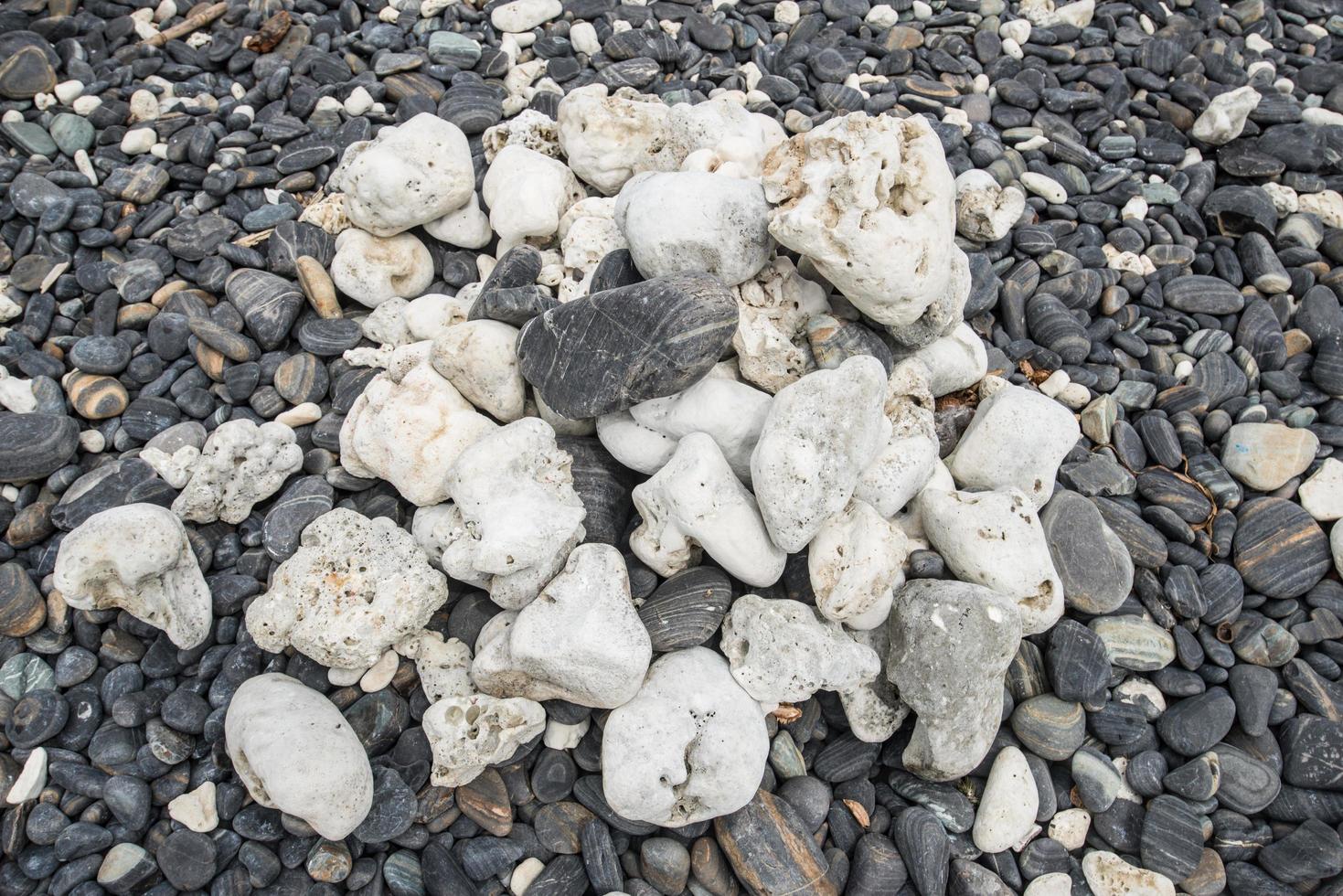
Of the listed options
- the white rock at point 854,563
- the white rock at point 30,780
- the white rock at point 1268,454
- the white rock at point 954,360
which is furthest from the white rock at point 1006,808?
the white rock at point 30,780

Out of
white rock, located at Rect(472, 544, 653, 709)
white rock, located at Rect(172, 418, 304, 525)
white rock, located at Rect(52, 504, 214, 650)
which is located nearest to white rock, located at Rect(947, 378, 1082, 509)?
white rock, located at Rect(472, 544, 653, 709)

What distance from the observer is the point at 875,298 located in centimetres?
299

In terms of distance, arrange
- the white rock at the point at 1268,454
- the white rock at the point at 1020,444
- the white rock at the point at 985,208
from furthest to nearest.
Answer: the white rock at the point at 985,208
the white rock at the point at 1268,454
the white rock at the point at 1020,444

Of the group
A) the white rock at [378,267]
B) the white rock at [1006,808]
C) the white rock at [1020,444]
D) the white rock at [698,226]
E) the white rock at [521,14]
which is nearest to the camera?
the white rock at [1006,808]

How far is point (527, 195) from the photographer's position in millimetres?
3514

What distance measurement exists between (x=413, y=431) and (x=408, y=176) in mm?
1081

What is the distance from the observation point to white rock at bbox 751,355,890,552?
2721mm

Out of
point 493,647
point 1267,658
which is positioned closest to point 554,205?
point 493,647

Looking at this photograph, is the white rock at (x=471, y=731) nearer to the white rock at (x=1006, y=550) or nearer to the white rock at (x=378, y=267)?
the white rock at (x=1006, y=550)

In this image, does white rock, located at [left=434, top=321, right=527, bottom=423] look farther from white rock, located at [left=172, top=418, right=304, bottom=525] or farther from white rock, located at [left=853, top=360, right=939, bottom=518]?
white rock, located at [left=853, top=360, right=939, bottom=518]

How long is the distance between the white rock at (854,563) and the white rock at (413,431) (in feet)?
4.02

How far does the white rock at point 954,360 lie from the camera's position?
11.1 ft

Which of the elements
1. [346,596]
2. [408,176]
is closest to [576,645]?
[346,596]

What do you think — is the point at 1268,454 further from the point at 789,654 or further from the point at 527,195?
the point at 527,195
